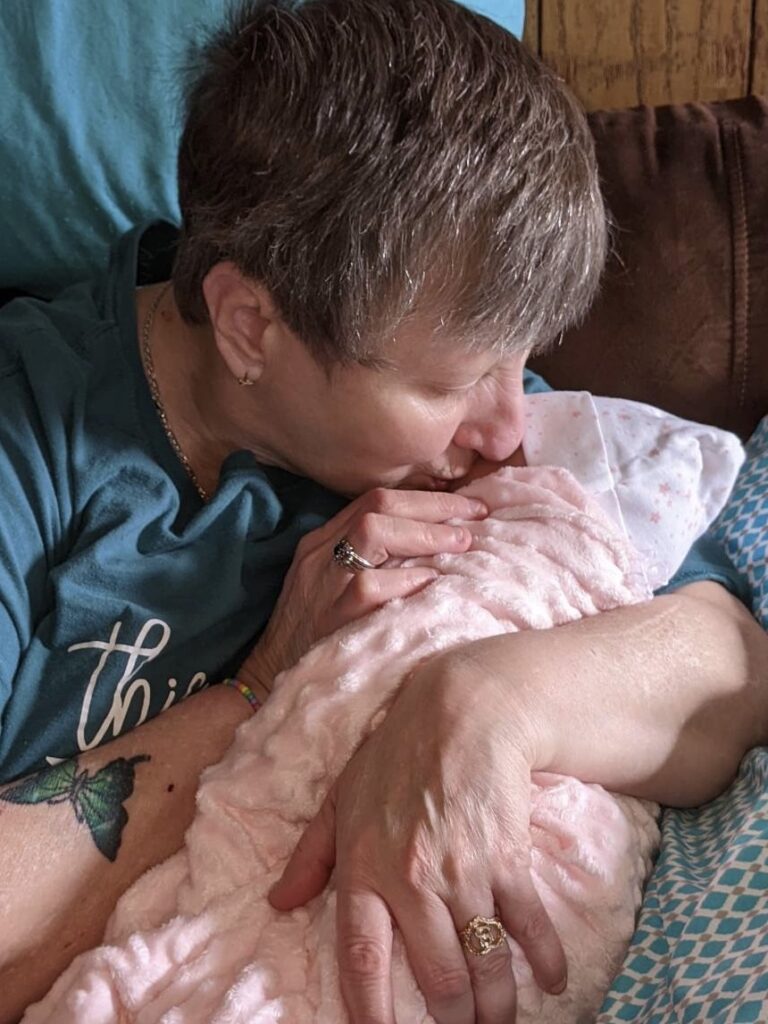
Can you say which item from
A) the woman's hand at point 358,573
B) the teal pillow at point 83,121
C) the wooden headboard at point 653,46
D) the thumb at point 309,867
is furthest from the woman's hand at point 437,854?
the wooden headboard at point 653,46

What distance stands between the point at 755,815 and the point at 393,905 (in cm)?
32

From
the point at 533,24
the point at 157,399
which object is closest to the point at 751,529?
the point at 157,399

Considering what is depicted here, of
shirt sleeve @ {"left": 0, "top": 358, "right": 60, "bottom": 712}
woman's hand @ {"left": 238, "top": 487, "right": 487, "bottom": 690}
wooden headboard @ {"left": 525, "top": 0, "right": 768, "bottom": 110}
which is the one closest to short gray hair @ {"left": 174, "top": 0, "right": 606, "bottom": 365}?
woman's hand @ {"left": 238, "top": 487, "right": 487, "bottom": 690}

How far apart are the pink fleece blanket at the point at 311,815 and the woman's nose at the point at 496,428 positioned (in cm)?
6

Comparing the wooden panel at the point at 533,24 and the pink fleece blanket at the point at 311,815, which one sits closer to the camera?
the pink fleece blanket at the point at 311,815

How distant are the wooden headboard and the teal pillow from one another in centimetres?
31

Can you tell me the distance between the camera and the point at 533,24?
172 centimetres

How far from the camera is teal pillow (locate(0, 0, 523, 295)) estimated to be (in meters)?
1.38

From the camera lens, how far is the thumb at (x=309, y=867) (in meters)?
0.96

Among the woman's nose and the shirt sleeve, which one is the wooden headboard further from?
the shirt sleeve

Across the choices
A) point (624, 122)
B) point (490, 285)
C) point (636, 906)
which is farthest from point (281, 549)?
point (624, 122)

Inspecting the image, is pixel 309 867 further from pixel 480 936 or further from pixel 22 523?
pixel 22 523

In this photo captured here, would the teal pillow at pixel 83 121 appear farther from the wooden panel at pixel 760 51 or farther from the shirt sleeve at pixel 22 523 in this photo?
the wooden panel at pixel 760 51

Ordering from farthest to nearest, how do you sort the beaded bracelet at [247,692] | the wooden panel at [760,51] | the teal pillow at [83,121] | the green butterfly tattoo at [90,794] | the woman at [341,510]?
the wooden panel at [760,51] < the teal pillow at [83,121] < the beaded bracelet at [247,692] < the green butterfly tattoo at [90,794] < the woman at [341,510]
